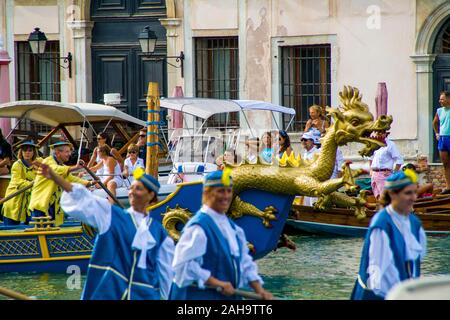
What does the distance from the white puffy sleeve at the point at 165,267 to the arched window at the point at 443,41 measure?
634 inches

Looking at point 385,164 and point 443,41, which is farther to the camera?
point 443,41

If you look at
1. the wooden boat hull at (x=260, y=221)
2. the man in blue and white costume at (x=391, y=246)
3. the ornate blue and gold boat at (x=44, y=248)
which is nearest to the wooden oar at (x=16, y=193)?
the ornate blue and gold boat at (x=44, y=248)

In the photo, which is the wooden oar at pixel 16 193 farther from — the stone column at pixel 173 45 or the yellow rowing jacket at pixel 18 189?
the stone column at pixel 173 45

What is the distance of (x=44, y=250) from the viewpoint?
17547 mm

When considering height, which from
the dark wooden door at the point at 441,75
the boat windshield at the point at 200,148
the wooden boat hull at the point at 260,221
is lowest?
the wooden boat hull at the point at 260,221

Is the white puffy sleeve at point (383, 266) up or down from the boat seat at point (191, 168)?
down

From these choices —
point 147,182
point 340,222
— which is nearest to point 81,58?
point 340,222

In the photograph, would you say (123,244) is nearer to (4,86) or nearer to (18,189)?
(18,189)

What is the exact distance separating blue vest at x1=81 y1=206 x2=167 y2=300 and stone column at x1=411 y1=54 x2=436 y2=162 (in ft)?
52.3

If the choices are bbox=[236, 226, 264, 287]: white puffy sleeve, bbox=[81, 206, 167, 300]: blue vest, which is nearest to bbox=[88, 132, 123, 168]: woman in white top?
bbox=[81, 206, 167, 300]: blue vest

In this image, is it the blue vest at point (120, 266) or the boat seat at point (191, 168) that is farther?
the boat seat at point (191, 168)

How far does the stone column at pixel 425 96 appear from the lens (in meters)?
26.2

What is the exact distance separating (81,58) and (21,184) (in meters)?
11.5
